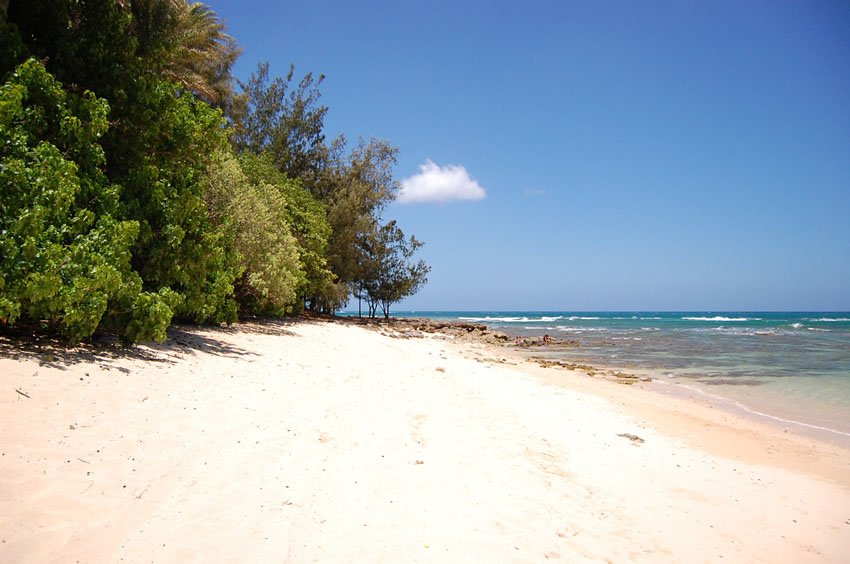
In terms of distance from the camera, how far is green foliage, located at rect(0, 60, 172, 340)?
6.44m

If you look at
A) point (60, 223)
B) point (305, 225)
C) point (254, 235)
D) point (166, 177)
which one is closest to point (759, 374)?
point (254, 235)

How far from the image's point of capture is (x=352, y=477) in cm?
525

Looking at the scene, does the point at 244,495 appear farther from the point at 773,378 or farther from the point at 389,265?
the point at 389,265

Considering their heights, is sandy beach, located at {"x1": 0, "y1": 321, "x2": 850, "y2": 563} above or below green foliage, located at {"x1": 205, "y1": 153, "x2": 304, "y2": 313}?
below

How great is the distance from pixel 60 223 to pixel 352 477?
19.7 ft

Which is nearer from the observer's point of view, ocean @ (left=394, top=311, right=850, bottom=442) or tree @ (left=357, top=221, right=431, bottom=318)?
ocean @ (left=394, top=311, right=850, bottom=442)

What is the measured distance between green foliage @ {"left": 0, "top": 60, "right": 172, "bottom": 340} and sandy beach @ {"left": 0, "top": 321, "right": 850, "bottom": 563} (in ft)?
2.32

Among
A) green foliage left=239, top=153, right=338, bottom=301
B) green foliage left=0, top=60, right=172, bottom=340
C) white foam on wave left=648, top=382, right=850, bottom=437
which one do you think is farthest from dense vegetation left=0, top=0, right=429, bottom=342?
white foam on wave left=648, top=382, right=850, bottom=437

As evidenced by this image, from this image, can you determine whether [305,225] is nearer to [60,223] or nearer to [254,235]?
[254,235]

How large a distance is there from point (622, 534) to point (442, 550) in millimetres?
1932

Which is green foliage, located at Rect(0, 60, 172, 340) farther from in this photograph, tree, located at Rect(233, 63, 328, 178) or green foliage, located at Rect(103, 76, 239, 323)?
tree, located at Rect(233, 63, 328, 178)

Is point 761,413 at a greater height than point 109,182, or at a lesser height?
lesser

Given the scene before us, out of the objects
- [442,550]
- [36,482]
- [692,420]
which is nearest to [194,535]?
[36,482]

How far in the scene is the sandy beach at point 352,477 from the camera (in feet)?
12.6
